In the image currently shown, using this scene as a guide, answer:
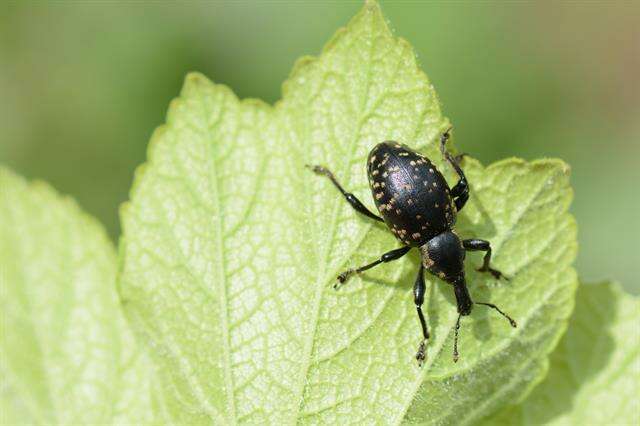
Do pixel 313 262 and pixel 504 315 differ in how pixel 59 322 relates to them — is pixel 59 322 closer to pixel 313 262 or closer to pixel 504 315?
pixel 313 262

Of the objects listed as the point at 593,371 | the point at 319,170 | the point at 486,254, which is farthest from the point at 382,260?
the point at 593,371

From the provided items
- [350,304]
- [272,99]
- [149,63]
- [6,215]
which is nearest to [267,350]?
[350,304]

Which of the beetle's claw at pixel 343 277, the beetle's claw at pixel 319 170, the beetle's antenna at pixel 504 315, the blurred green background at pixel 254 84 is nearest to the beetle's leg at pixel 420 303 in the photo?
the beetle's antenna at pixel 504 315

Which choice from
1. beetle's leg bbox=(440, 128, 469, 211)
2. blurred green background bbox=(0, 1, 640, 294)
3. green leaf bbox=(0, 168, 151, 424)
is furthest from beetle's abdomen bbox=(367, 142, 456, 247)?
blurred green background bbox=(0, 1, 640, 294)

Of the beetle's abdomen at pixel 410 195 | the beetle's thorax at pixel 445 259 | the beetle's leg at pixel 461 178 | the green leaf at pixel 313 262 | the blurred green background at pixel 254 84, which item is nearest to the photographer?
the green leaf at pixel 313 262

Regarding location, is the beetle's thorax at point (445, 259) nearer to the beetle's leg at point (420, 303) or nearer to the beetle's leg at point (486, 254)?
the beetle's leg at point (420, 303)
